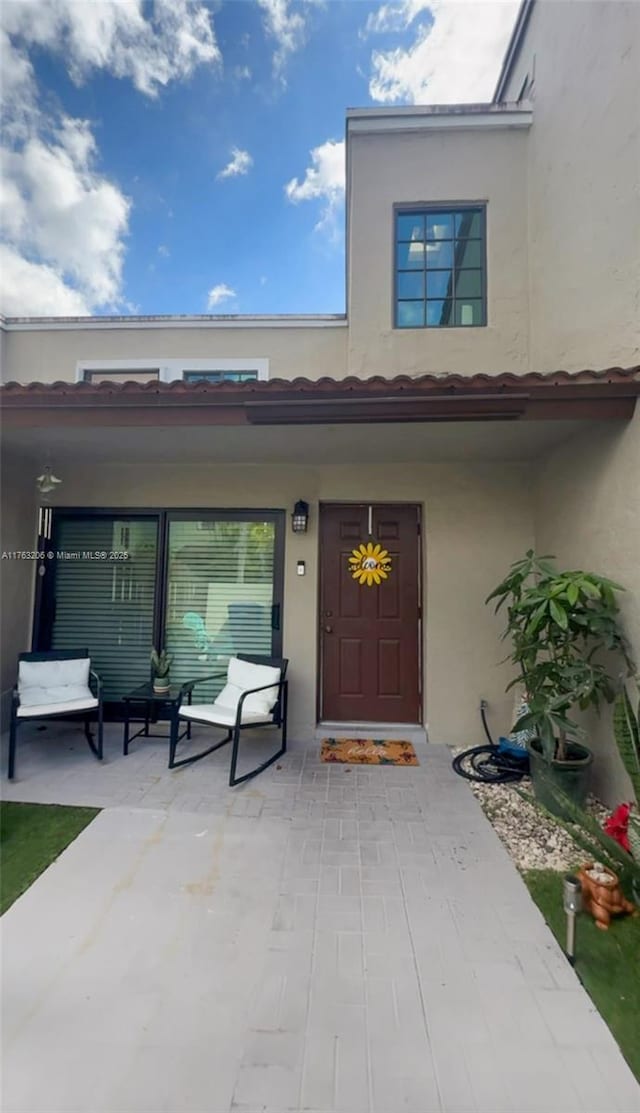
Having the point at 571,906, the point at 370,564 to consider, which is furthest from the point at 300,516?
the point at 571,906

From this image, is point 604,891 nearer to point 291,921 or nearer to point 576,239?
point 291,921

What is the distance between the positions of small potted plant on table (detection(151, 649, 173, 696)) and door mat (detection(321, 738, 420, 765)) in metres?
1.74

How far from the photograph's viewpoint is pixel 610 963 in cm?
210

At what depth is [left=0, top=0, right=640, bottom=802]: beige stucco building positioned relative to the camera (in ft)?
11.5

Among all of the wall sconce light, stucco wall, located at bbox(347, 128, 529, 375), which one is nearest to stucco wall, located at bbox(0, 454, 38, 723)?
the wall sconce light

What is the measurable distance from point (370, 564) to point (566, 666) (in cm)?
223

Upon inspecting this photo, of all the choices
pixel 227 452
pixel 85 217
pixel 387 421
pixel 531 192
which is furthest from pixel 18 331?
pixel 531 192

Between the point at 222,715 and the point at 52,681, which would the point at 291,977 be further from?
the point at 52,681

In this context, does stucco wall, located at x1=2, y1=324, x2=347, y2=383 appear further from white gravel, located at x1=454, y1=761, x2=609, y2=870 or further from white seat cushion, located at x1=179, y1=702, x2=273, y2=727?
white gravel, located at x1=454, y1=761, x2=609, y2=870

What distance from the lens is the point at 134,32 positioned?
5098 mm

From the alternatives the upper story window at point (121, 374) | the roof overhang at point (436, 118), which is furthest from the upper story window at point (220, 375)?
the roof overhang at point (436, 118)

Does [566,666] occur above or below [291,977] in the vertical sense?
above

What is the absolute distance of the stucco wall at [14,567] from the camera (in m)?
4.75

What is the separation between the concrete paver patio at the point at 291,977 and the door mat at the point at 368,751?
968 mm
